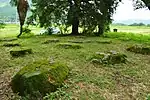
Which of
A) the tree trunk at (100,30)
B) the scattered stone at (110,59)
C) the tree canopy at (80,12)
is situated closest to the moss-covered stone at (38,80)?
the scattered stone at (110,59)

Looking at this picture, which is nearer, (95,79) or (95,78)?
(95,79)

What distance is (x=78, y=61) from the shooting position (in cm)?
1060

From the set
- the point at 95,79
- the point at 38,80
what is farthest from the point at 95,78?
the point at 38,80

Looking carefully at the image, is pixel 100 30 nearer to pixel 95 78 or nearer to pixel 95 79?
pixel 95 78

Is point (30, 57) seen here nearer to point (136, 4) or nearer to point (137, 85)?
point (137, 85)

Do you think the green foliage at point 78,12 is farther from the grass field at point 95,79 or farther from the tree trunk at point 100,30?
the grass field at point 95,79

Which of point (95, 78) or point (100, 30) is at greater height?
point (100, 30)

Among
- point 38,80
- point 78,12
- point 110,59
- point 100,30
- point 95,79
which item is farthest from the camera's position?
point 100,30

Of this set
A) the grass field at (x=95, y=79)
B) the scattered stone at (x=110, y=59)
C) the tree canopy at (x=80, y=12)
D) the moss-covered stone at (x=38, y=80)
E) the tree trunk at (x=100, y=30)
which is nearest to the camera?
the moss-covered stone at (x=38, y=80)

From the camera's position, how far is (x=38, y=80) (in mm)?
7426

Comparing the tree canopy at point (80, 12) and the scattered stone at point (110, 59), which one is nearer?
the scattered stone at point (110, 59)

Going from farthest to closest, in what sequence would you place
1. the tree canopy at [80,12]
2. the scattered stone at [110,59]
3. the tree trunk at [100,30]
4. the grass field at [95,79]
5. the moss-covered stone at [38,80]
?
1. the tree trunk at [100,30]
2. the tree canopy at [80,12]
3. the scattered stone at [110,59]
4. the grass field at [95,79]
5. the moss-covered stone at [38,80]

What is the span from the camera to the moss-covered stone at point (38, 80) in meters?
7.38

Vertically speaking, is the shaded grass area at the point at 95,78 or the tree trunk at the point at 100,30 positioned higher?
the tree trunk at the point at 100,30
